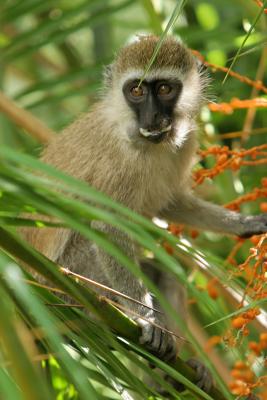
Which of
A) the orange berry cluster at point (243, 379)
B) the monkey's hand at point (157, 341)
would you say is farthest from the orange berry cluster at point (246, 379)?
the monkey's hand at point (157, 341)

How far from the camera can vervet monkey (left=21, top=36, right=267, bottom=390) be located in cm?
579

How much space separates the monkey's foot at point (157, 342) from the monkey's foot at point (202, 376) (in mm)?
214

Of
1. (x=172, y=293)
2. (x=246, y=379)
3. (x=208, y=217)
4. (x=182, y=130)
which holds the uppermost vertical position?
(x=182, y=130)

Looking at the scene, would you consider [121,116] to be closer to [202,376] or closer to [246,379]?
[202,376]

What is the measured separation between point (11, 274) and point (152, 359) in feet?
4.26

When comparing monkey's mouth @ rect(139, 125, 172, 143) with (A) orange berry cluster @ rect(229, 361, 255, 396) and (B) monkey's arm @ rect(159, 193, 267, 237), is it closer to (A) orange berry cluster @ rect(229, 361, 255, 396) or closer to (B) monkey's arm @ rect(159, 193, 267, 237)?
(B) monkey's arm @ rect(159, 193, 267, 237)

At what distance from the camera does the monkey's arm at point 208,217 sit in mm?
5789

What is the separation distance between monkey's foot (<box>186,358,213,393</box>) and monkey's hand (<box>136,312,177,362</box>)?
21 cm

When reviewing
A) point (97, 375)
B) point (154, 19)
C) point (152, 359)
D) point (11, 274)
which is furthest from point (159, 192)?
point (11, 274)

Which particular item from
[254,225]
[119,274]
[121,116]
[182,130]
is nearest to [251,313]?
[119,274]

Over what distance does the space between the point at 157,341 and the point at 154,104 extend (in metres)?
1.65

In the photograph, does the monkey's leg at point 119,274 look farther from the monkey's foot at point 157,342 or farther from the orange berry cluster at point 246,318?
the orange berry cluster at point 246,318

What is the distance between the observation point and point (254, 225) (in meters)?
5.70

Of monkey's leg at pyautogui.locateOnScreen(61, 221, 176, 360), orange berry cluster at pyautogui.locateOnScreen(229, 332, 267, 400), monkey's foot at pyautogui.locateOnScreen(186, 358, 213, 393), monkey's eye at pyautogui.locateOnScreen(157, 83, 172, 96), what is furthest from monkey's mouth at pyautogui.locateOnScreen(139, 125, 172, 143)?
orange berry cluster at pyautogui.locateOnScreen(229, 332, 267, 400)
